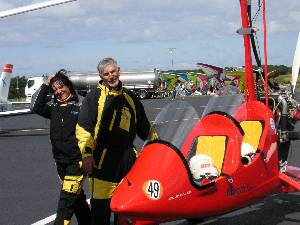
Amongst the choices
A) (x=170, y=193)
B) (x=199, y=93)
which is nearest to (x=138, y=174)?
(x=170, y=193)

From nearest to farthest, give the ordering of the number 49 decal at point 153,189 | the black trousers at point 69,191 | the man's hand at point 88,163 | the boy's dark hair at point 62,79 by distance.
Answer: the number 49 decal at point 153,189, the man's hand at point 88,163, the black trousers at point 69,191, the boy's dark hair at point 62,79

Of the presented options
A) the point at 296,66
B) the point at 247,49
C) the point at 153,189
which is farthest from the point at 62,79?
the point at 296,66

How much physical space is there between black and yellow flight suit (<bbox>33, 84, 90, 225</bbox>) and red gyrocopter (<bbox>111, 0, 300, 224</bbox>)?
32.3 inches

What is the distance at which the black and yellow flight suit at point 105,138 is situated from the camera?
4.35 meters

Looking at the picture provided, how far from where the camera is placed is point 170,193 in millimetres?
4055

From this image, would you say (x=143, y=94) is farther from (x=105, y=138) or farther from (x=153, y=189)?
(x=153, y=189)

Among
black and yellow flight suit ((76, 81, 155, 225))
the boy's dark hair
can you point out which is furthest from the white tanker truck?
black and yellow flight suit ((76, 81, 155, 225))

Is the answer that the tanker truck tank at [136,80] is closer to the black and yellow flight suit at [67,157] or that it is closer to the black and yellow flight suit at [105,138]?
the black and yellow flight suit at [67,157]

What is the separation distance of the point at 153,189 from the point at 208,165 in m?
0.89

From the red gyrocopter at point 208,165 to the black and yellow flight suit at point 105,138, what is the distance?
226mm

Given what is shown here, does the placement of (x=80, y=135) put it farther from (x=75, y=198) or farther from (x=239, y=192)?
(x=239, y=192)

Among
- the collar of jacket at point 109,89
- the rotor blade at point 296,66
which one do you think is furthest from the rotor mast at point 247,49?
the collar of jacket at point 109,89

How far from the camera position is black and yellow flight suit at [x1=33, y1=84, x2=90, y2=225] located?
487cm

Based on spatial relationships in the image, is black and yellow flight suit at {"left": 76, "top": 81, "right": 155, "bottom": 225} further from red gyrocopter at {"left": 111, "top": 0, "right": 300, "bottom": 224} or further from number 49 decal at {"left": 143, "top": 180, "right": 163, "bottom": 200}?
number 49 decal at {"left": 143, "top": 180, "right": 163, "bottom": 200}
